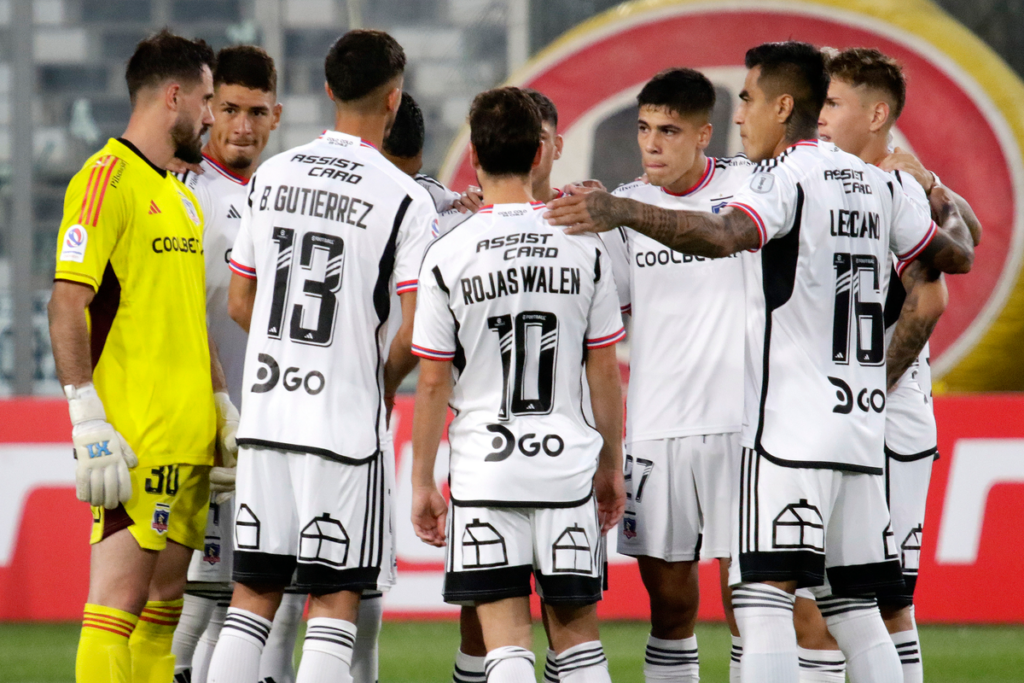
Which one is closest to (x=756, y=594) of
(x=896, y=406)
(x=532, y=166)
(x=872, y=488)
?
(x=872, y=488)

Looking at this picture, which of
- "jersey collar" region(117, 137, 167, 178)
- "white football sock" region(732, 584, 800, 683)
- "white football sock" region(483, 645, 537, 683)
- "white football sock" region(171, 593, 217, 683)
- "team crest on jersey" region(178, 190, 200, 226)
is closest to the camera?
"white football sock" region(483, 645, 537, 683)

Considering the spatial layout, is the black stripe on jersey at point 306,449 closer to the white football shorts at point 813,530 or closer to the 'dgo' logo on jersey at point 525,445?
the 'dgo' logo on jersey at point 525,445

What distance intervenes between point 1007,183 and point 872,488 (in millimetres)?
5694

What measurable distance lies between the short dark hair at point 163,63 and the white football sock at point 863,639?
273 centimetres

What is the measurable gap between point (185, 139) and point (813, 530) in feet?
8.07

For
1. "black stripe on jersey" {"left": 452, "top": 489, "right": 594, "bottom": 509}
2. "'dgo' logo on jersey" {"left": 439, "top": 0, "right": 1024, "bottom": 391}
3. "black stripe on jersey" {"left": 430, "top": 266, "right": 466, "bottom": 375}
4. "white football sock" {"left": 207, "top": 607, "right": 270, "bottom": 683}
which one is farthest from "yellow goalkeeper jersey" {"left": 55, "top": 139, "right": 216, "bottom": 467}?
"'dgo' logo on jersey" {"left": 439, "top": 0, "right": 1024, "bottom": 391}

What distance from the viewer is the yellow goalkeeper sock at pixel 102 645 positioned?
365 centimetres

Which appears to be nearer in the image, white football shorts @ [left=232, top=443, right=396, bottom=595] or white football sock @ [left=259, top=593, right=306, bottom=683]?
white football shorts @ [left=232, top=443, right=396, bottom=595]

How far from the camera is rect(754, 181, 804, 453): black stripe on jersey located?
3605mm

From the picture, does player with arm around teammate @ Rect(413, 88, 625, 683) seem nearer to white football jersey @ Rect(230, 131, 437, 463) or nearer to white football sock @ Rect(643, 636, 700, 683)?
white football jersey @ Rect(230, 131, 437, 463)

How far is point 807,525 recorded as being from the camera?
139 inches

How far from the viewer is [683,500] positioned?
4.33 meters

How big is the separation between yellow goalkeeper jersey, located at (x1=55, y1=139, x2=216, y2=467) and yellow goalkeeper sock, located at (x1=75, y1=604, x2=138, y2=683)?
1.63 ft

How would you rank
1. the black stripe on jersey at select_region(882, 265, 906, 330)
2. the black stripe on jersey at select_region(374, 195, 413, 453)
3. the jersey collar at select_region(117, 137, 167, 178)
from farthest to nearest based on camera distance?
the black stripe on jersey at select_region(882, 265, 906, 330), the jersey collar at select_region(117, 137, 167, 178), the black stripe on jersey at select_region(374, 195, 413, 453)
